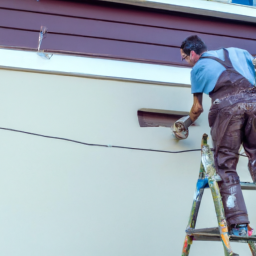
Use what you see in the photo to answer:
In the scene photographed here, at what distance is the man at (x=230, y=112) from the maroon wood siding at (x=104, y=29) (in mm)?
883

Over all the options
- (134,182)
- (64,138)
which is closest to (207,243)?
(134,182)

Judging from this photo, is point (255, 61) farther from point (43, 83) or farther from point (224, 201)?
point (43, 83)

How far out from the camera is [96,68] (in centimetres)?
343

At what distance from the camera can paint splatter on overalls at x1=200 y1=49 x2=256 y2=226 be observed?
2.41m

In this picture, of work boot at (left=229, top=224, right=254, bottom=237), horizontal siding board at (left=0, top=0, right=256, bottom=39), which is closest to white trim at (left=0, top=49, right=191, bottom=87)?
horizontal siding board at (left=0, top=0, right=256, bottom=39)

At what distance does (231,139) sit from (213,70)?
1.71 ft

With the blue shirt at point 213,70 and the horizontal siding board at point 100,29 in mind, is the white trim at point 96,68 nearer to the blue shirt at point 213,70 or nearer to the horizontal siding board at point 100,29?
the horizontal siding board at point 100,29

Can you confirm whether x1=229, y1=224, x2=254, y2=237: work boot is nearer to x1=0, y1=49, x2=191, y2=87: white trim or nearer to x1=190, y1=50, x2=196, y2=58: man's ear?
x1=190, y1=50, x2=196, y2=58: man's ear

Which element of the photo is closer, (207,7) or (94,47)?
(94,47)

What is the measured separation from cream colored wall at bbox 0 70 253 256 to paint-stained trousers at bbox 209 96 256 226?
0.73 m

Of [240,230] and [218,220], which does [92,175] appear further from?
[240,230]

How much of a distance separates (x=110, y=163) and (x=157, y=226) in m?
0.63

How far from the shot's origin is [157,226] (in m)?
3.04

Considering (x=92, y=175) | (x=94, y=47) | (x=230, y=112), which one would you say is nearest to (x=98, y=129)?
(x=92, y=175)
